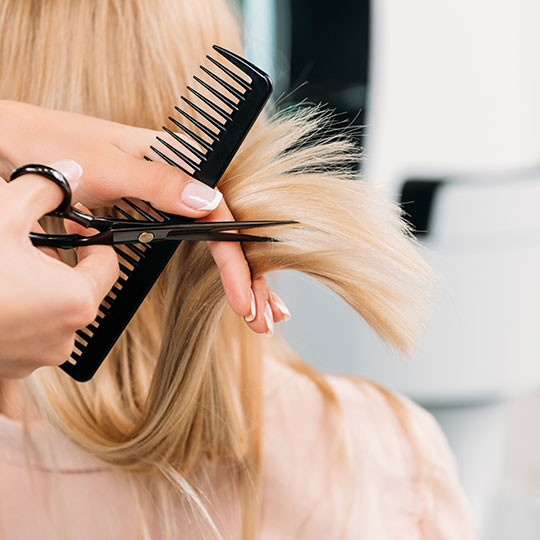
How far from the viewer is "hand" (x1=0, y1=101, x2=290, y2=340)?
544mm

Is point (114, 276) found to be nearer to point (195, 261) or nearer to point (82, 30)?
point (195, 261)

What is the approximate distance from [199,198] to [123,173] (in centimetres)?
7

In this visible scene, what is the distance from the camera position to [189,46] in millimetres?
696

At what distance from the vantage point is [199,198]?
540 mm

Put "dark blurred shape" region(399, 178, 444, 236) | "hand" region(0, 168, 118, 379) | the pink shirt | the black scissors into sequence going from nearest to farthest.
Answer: "hand" region(0, 168, 118, 379) < the black scissors < the pink shirt < "dark blurred shape" region(399, 178, 444, 236)

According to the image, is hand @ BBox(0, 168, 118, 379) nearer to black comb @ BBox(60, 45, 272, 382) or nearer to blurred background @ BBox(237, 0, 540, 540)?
black comb @ BBox(60, 45, 272, 382)

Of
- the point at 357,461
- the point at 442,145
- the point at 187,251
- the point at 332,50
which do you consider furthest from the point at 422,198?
the point at 187,251

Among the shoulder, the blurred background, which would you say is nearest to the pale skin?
the shoulder

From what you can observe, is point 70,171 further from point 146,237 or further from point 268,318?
point 268,318

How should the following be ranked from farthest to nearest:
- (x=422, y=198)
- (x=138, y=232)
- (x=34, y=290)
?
(x=422, y=198) < (x=138, y=232) < (x=34, y=290)

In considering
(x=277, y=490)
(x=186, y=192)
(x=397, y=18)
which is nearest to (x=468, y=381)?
(x=397, y=18)

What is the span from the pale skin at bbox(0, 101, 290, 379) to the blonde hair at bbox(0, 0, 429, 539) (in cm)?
4

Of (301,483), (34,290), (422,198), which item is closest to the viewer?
(34,290)

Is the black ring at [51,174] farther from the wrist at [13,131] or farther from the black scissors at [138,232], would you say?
the wrist at [13,131]
